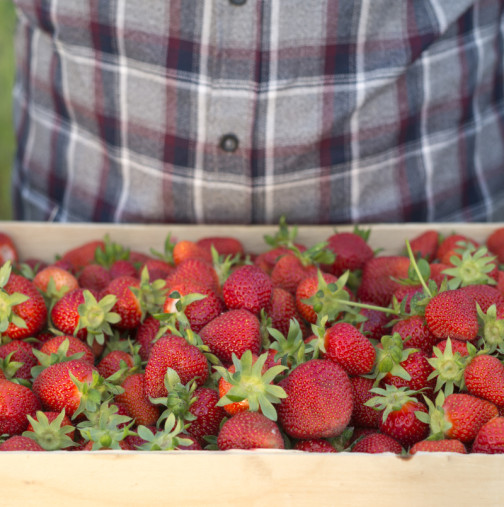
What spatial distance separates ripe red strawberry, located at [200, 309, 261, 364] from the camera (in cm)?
92

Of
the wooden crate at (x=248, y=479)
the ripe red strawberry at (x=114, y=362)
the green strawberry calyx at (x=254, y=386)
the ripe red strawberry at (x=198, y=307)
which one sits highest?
the ripe red strawberry at (x=198, y=307)

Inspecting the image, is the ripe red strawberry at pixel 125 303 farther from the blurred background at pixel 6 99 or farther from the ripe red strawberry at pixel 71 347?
the blurred background at pixel 6 99

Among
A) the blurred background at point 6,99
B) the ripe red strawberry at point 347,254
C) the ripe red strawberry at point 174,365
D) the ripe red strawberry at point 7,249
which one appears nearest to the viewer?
the ripe red strawberry at point 174,365

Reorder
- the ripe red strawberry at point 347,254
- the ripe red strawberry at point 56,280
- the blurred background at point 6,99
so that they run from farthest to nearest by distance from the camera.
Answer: the blurred background at point 6,99, the ripe red strawberry at point 347,254, the ripe red strawberry at point 56,280

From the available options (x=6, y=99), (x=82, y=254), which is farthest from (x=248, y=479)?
(x=6, y=99)

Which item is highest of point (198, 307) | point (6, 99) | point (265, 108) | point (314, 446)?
point (265, 108)

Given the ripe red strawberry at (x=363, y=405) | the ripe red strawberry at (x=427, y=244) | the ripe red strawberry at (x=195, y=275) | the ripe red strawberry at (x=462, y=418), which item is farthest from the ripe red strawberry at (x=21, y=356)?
the ripe red strawberry at (x=427, y=244)

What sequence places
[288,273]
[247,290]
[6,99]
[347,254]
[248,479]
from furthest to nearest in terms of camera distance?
1. [6,99]
2. [347,254]
3. [288,273]
4. [247,290]
5. [248,479]

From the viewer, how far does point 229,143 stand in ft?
4.54

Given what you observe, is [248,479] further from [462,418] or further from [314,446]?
[462,418]

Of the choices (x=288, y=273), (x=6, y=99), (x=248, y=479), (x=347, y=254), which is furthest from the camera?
(x=6, y=99)

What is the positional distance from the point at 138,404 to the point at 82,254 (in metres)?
0.48

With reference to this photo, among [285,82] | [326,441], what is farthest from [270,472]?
[285,82]

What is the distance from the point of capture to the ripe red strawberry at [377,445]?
0.83 metres
